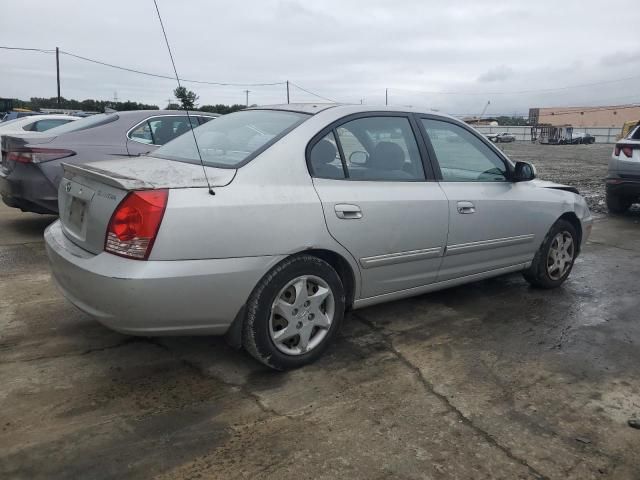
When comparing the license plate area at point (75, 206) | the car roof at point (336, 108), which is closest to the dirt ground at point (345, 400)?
the license plate area at point (75, 206)

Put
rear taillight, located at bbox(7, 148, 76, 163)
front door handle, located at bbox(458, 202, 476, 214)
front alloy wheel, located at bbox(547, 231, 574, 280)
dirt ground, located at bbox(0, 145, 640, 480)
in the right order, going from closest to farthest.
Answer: dirt ground, located at bbox(0, 145, 640, 480) → front door handle, located at bbox(458, 202, 476, 214) → front alloy wheel, located at bbox(547, 231, 574, 280) → rear taillight, located at bbox(7, 148, 76, 163)

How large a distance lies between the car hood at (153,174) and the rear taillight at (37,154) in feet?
9.04

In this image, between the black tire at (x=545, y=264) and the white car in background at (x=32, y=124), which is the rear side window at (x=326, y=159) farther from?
the white car in background at (x=32, y=124)

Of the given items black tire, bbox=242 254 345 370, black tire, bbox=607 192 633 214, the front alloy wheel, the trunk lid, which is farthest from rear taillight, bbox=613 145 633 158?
the trunk lid

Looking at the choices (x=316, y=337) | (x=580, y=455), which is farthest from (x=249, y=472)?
(x=580, y=455)

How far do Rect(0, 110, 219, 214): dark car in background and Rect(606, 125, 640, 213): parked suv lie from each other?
6840 mm

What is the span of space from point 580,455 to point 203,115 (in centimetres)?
560

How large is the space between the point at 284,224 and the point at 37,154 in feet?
13.0

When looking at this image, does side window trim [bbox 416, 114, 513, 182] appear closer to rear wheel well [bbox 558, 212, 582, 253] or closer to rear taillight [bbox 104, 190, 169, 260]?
rear wheel well [bbox 558, 212, 582, 253]

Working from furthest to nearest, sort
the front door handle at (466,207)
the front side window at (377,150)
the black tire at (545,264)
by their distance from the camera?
the black tire at (545,264) < the front door handle at (466,207) < the front side window at (377,150)

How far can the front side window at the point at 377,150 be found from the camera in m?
3.45

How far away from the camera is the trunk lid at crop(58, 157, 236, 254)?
2.77m

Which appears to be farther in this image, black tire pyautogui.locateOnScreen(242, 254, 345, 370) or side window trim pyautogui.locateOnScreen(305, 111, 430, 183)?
side window trim pyautogui.locateOnScreen(305, 111, 430, 183)

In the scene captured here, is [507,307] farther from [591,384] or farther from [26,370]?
[26,370]
